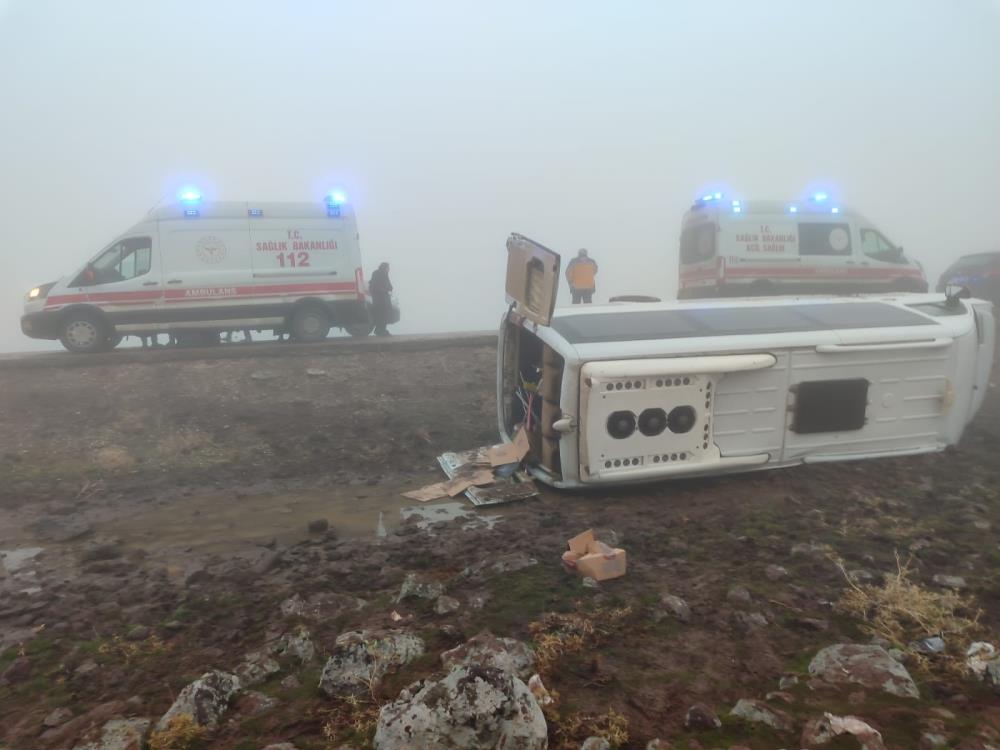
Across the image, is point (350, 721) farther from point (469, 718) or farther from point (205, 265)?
point (205, 265)

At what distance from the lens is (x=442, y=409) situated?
9.20 metres

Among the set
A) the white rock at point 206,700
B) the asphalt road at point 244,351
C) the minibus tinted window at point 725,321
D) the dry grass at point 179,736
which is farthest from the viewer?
the asphalt road at point 244,351

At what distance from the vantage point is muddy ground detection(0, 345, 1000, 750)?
2.68m

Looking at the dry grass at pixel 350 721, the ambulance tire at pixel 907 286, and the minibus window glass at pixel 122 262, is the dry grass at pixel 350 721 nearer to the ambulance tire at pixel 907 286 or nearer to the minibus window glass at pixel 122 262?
the minibus window glass at pixel 122 262

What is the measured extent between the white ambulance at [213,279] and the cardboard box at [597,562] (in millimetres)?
9133

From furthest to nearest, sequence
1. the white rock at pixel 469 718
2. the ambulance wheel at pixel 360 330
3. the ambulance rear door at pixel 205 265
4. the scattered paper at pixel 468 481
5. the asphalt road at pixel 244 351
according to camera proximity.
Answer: the ambulance wheel at pixel 360 330
the ambulance rear door at pixel 205 265
the asphalt road at pixel 244 351
the scattered paper at pixel 468 481
the white rock at pixel 469 718

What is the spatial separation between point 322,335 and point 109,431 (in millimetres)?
4587

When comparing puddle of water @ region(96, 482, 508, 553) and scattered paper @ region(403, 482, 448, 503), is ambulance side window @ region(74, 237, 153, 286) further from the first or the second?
scattered paper @ region(403, 482, 448, 503)

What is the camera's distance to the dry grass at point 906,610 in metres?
3.16

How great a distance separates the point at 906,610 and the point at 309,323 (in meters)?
10.6

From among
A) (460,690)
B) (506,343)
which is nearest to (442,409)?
(506,343)

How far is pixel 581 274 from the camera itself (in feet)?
49.8

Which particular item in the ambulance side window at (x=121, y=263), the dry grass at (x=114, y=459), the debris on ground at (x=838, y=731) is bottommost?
the dry grass at (x=114, y=459)

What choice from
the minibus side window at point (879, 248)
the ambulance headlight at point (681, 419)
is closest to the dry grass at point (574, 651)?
the ambulance headlight at point (681, 419)
